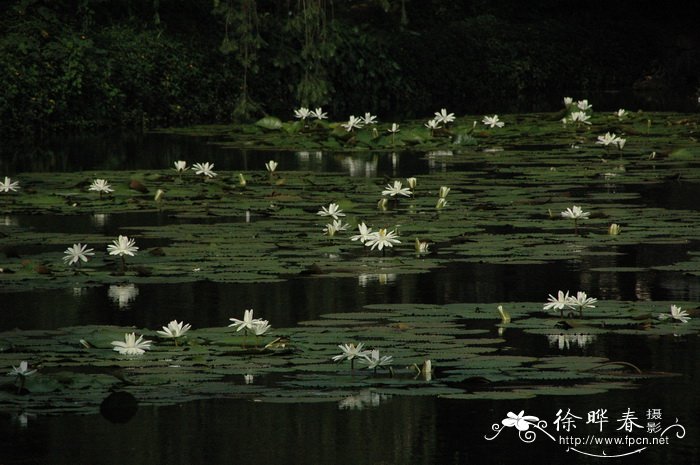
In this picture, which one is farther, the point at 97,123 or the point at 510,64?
the point at 510,64

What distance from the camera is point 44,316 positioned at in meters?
7.55

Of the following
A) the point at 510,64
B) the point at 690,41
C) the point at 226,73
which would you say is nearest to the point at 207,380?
the point at 226,73

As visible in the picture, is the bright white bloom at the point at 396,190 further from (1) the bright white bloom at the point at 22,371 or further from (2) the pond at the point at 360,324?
(1) the bright white bloom at the point at 22,371

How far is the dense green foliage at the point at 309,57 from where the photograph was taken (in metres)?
21.2

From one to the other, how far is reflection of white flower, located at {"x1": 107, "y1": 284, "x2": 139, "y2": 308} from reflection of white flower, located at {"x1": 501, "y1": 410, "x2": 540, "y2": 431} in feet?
9.43

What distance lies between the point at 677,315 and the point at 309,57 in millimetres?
17975

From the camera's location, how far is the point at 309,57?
24.7 metres

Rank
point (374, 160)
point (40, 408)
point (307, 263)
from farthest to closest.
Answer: point (374, 160)
point (307, 263)
point (40, 408)

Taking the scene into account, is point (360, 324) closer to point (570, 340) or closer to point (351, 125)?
point (570, 340)

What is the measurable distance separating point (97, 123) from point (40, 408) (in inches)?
626

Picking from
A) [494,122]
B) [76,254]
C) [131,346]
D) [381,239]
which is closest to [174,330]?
[131,346]

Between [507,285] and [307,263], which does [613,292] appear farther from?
[307,263]

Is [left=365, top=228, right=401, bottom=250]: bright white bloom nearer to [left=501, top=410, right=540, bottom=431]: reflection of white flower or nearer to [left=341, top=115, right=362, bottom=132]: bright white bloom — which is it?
[left=501, top=410, right=540, bottom=431]: reflection of white flower

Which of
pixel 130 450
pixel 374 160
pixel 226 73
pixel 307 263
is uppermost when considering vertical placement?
pixel 226 73
